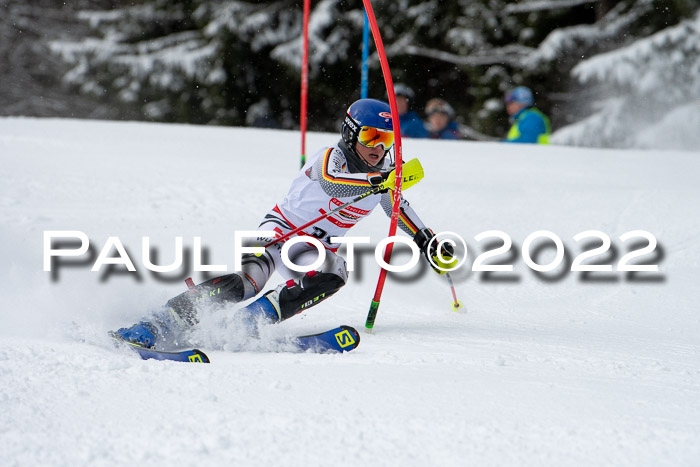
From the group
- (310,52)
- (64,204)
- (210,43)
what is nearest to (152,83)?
(210,43)

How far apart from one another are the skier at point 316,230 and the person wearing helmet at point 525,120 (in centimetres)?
386

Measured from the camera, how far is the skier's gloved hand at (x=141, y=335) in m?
3.11

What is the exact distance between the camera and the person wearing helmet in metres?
7.47

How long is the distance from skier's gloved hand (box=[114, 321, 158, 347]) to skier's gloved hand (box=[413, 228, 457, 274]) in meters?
1.56

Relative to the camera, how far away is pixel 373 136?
12.1ft

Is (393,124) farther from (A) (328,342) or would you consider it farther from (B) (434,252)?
(A) (328,342)

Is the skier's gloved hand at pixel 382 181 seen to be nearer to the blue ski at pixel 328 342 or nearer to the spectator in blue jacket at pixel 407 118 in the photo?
the blue ski at pixel 328 342

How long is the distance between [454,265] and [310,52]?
1121cm

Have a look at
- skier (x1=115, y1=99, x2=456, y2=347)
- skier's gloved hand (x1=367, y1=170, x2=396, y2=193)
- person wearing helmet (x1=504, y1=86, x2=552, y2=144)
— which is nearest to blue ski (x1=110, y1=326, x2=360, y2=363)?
skier (x1=115, y1=99, x2=456, y2=347)

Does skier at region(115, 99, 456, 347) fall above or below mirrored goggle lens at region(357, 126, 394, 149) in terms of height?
below

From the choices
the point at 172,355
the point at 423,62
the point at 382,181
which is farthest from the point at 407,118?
the point at 423,62

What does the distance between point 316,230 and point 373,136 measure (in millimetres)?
601

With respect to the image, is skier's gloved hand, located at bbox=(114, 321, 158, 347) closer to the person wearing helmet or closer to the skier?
the skier

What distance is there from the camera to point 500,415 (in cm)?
218
